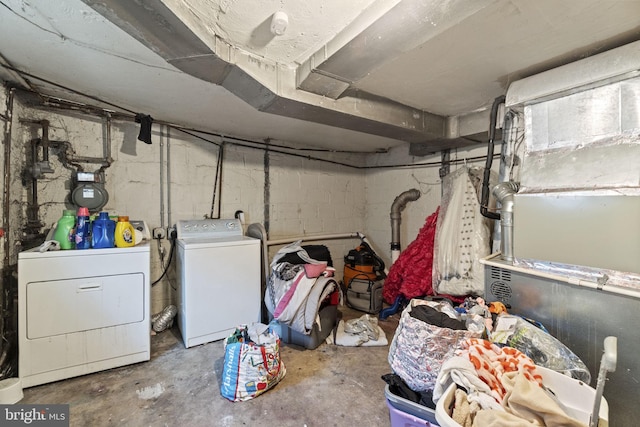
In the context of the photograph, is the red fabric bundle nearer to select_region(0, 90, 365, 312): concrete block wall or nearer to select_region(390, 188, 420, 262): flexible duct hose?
select_region(390, 188, 420, 262): flexible duct hose

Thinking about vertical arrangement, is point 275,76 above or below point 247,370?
above

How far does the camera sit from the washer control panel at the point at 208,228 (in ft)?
8.21

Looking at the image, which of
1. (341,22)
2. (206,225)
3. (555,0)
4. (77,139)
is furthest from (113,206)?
(555,0)

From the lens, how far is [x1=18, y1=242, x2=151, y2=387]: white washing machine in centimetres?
172

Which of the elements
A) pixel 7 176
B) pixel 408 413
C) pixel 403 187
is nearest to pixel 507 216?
pixel 408 413

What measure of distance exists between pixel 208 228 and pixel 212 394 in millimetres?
1372

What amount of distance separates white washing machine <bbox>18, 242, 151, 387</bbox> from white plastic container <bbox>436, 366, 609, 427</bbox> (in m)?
2.01

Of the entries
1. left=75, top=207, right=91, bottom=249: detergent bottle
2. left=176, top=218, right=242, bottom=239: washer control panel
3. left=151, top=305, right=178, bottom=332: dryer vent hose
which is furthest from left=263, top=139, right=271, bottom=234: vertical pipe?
left=75, top=207, right=91, bottom=249: detergent bottle

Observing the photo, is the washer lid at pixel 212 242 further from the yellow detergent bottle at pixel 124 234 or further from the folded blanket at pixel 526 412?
the folded blanket at pixel 526 412

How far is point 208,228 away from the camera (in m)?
2.60

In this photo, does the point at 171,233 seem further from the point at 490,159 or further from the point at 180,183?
the point at 490,159

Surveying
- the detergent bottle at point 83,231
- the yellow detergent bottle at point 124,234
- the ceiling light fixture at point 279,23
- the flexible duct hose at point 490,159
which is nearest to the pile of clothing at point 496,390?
the flexible duct hose at point 490,159

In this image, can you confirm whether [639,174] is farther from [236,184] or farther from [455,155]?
[236,184]

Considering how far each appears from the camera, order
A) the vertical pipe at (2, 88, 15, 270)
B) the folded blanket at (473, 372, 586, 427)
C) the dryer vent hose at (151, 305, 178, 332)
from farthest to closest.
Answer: the dryer vent hose at (151, 305, 178, 332)
the vertical pipe at (2, 88, 15, 270)
the folded blanket at (473, 372, 586, 427)
